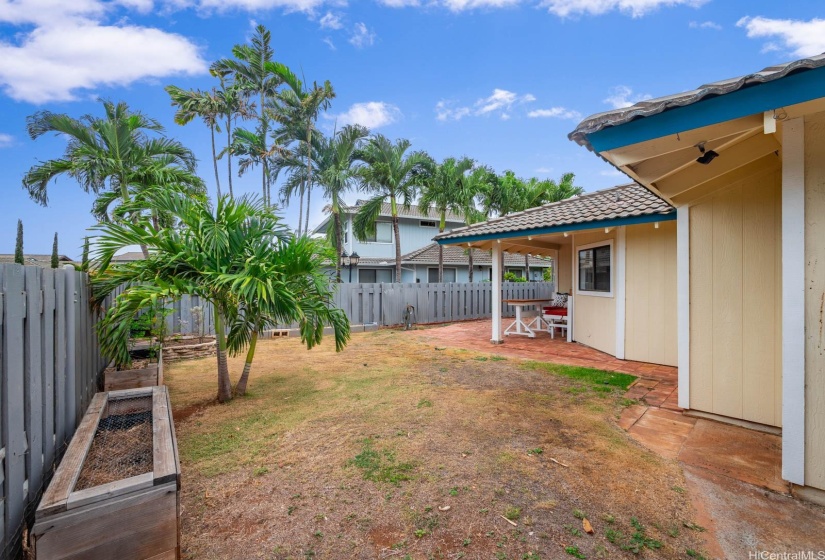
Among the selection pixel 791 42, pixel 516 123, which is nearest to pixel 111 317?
pixel 791 42

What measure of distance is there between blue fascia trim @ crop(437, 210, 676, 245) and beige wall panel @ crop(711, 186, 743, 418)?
81.1 inches

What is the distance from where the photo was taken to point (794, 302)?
257 cm

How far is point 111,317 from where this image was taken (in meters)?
3.70

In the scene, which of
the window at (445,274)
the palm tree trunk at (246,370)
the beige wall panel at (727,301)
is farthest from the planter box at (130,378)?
the window at (445,274)

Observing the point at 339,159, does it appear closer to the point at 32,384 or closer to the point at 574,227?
the point at 574,227

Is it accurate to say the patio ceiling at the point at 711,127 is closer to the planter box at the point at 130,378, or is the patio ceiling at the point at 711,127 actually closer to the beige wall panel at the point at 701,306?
the beige wall panel at the point at 701,306

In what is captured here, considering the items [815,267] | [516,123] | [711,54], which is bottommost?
[815,267]

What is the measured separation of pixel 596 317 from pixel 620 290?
1.02 metres

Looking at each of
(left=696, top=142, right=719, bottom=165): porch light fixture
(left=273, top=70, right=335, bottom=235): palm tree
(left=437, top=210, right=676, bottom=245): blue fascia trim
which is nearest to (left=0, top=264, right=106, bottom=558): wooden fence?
(left=696, top=142, right=719, bottom=165): porch light fixture

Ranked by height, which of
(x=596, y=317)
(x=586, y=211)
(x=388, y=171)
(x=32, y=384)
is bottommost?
(x=596, y=317)

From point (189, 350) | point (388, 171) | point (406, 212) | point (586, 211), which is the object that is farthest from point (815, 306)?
point (406, 212)

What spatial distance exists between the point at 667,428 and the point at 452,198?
42.5ft

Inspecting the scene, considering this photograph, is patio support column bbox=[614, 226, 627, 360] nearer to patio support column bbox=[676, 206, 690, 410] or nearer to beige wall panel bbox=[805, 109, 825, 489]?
patio support column bbox=[676, 206, 690, 410]

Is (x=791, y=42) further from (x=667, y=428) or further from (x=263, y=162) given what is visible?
(x=263, y=162)
